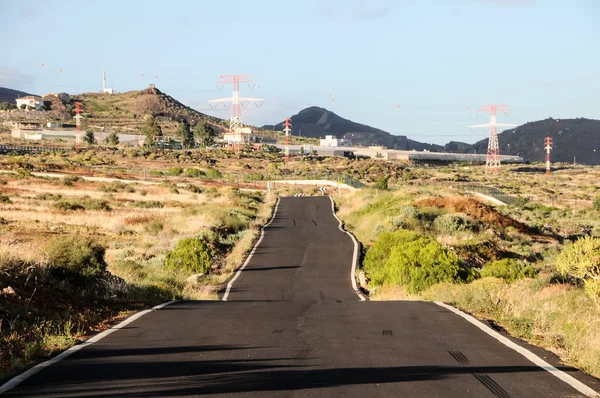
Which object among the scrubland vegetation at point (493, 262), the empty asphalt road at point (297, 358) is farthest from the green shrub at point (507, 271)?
the empty asphalt road at point (297, 358)

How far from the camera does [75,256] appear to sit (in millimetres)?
15633

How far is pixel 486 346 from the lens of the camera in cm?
1023

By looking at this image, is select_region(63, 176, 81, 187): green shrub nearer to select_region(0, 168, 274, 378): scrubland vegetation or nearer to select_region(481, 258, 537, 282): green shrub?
select_region(0, 168, 274, 378): scrubland vegetation

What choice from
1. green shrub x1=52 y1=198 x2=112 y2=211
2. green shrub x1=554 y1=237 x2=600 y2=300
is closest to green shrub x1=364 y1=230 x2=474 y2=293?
green shrub x1=554 y1=237 x2=600 y2=300

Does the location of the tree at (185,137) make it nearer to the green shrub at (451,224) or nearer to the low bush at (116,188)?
the low bush at (116,188)

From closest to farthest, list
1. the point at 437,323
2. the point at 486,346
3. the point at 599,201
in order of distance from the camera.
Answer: the point at 486,346 → the point at 437,323 → the point at 599,201

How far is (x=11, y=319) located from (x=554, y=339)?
321 inches

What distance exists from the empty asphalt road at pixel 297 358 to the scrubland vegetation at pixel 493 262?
1.04m

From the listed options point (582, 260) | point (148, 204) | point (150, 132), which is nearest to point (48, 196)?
point (148, 204)

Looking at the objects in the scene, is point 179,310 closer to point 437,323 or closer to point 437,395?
point 437,323

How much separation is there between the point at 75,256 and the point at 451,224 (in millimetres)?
32131

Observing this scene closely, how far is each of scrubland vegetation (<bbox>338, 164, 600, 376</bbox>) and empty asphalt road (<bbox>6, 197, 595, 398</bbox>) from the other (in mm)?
1038

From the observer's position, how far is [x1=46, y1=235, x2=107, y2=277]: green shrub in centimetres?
1523

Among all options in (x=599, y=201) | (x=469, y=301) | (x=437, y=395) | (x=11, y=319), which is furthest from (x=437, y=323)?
(x=599, y=201)
